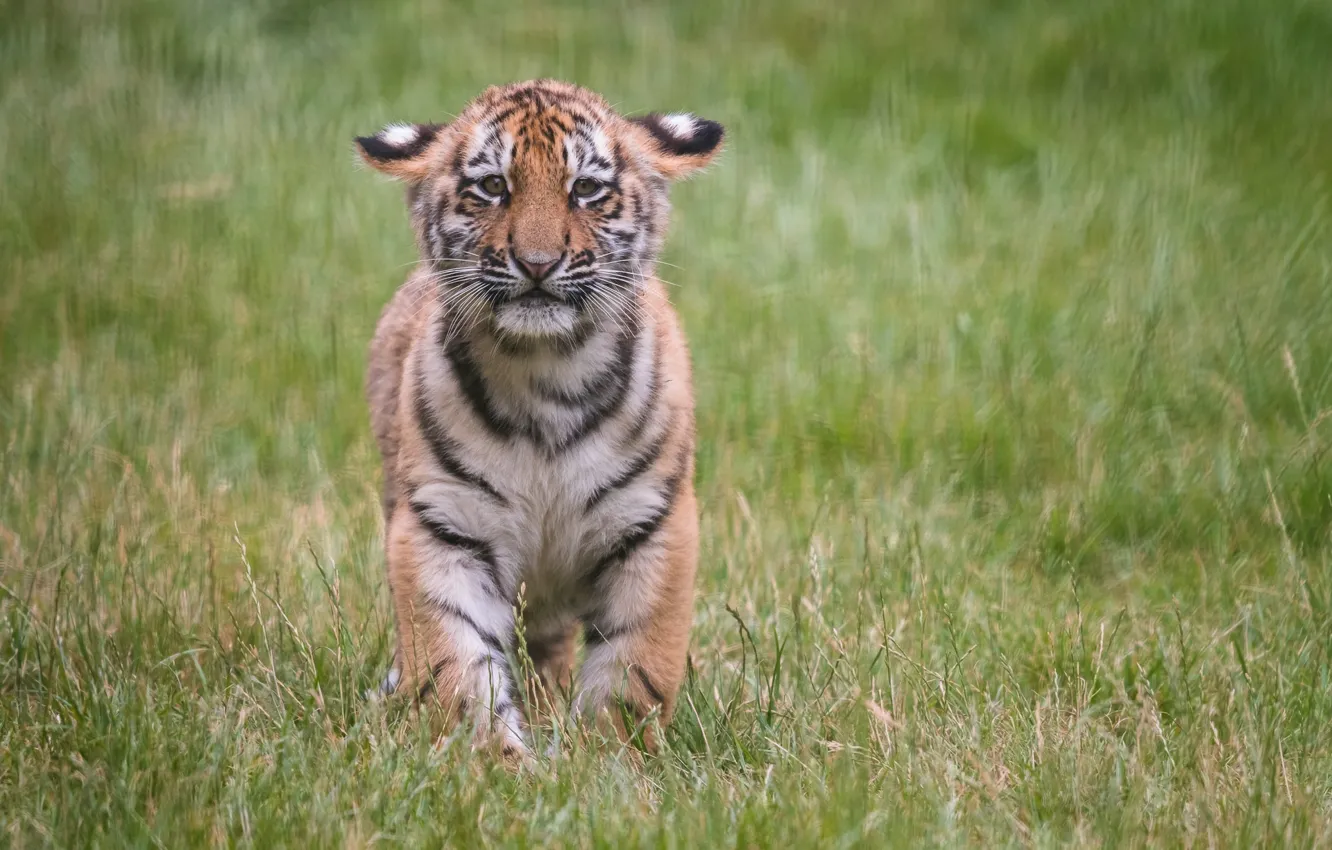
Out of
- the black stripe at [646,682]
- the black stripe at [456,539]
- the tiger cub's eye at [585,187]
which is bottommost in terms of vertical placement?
the black stripe at [646,682]

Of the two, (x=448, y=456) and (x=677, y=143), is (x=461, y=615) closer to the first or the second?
(x=448, y=456)

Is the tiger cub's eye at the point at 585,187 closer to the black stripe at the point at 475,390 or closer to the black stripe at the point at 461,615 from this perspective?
the black stripe at the point at 475,390

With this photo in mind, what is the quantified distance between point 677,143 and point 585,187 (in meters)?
0.49

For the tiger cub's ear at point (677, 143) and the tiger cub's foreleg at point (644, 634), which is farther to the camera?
the tiger cub's ear at point (677, 143)

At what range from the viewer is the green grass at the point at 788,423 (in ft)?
12.0

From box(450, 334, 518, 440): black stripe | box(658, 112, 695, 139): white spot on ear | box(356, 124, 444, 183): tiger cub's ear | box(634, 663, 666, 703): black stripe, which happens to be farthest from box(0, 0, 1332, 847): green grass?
box(658, 112, 695, 139): white spot on ear

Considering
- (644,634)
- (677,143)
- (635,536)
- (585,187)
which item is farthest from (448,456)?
(677,143)

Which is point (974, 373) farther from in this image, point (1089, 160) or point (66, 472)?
point (66, 472)

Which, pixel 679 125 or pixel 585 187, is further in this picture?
pixel 679 125

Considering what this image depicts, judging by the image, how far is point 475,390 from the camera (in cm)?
440

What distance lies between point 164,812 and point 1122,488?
3.85 metres

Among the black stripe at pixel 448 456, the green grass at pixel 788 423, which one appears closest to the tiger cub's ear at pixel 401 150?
the black stripe at pixel 448 456

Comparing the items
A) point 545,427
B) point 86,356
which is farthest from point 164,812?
point 86,356

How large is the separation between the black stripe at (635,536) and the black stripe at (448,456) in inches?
13.0
